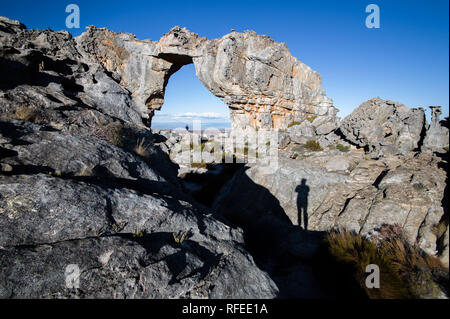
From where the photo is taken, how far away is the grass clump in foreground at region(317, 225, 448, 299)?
11.9 ft

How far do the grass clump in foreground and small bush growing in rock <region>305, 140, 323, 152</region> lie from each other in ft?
46.1

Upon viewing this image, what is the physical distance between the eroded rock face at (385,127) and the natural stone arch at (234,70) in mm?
8333

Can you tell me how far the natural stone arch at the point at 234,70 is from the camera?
1119 inches

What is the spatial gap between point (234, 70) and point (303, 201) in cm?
2379

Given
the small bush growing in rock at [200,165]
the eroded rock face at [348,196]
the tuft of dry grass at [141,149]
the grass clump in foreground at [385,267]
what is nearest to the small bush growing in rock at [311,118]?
the small bush growing in rock at [200,165]

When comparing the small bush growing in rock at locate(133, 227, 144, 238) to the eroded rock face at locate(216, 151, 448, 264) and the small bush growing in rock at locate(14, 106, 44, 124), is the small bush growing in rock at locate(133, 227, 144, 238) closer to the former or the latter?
the small bush growing in rock at locate(14, 106, 44, 124)

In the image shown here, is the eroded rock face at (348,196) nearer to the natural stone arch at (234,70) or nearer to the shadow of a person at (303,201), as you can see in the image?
the shadow of a person at (303,201)

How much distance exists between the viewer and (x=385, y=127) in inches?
650

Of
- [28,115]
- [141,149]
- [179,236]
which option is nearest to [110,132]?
[141,149]

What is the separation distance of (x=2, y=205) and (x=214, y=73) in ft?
97.5

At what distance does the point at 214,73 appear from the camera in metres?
29.3

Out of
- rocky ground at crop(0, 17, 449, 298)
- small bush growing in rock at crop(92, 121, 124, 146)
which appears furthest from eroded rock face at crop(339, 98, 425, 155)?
small bush growing in rock at crop(92, 121, 124, 146)

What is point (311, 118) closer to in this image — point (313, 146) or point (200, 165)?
point (313, 146)

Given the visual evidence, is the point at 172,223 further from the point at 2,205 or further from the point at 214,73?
the point at 214,73
